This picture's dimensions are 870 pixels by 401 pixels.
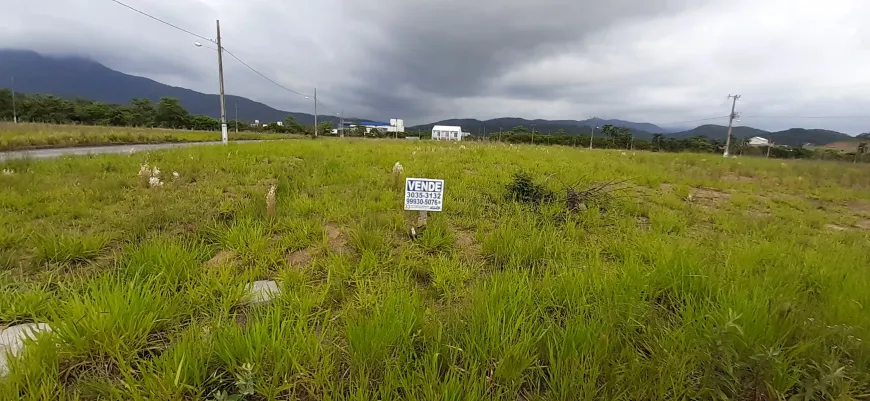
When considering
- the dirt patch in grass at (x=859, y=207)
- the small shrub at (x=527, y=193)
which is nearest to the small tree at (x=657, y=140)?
the dirt patch in grass at (x=859, y=207)

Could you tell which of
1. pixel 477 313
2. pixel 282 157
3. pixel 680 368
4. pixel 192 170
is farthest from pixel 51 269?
pixel 282 157

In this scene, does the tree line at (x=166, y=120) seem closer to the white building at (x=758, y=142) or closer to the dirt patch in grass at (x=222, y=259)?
the white building at (x=758, y=142)

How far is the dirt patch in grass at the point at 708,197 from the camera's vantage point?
5.73 metres

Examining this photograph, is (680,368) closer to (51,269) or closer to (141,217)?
(51,269)

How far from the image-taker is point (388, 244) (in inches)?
118

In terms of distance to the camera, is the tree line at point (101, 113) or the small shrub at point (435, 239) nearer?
the small shrub at point (435, 239)

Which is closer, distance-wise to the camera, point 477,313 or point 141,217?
point 477,313

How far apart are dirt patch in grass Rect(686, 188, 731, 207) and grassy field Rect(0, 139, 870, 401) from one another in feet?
5.03

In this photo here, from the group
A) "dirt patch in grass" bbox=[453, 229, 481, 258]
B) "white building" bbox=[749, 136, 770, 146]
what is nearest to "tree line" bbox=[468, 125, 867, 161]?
"white building" bbox=[749, 136, 770, 146]

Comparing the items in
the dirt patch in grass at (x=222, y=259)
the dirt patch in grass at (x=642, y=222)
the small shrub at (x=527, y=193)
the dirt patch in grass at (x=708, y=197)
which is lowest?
the dirt patch in grass at (x=222, y=259)

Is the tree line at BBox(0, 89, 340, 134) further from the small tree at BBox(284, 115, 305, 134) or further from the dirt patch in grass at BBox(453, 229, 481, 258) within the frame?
the dirt patch in grass at BBox(453, 229, 481, 258)

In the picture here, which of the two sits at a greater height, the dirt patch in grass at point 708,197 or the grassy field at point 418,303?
the dirt patch in grass at point 708,197

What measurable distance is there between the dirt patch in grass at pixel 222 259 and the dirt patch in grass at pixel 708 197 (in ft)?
20.5

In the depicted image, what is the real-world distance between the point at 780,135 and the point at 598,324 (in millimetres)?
110196
